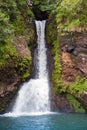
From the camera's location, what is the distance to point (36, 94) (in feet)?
80.7

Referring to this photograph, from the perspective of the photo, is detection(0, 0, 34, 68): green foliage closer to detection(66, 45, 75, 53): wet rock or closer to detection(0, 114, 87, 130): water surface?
detection(66, 45, 75, 53): wet rock

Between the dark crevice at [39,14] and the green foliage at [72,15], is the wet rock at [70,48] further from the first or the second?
the dark crevice at [39,14]

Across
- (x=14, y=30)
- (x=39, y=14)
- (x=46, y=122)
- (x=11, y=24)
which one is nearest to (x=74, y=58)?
(x=14, y=30)

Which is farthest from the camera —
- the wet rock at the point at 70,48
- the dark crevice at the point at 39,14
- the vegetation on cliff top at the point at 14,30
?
the dark crevice at the point at 39,14

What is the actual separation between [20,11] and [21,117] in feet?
38.0

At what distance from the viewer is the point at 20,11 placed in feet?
95.2

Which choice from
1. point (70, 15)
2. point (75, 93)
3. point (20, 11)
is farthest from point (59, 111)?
point (20, 11)

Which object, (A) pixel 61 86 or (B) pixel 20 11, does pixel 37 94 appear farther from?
(B) pixel 20 11

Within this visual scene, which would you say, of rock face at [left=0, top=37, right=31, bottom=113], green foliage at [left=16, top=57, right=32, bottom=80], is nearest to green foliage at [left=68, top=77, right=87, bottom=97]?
green foliage at [left=16, top=57, right=32, bottom=80]

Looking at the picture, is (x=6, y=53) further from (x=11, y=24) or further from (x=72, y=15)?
(x=72, y=15)

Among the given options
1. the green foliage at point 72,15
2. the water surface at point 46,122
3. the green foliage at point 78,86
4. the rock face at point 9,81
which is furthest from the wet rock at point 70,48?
the water surface at point 46,122

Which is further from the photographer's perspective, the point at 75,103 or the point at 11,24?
the point at 11,24

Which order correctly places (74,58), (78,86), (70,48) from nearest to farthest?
(78,86)
(74,58)
(70,48)

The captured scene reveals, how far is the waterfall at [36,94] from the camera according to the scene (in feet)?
78.0
